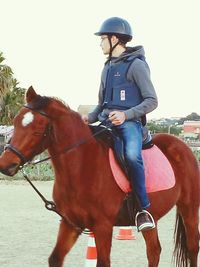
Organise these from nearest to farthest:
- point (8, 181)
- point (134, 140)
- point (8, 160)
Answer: point (8, 160), point (134, 140), point (8, 181)

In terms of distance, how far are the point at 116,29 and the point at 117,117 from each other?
0.83 meters

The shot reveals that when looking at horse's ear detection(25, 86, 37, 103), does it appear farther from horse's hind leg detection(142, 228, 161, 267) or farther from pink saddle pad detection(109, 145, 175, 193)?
horse's hind leg detection(142, 228, 161, 267)

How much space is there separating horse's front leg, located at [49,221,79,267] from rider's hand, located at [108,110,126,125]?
98 cm

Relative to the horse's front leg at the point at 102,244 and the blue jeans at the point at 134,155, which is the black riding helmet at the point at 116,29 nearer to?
the blue jeans at the point at 134,155

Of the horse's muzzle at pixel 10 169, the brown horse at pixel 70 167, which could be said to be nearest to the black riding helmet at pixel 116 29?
the brown horse at pixel 70 167

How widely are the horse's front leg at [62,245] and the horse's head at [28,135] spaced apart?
2.51 ft

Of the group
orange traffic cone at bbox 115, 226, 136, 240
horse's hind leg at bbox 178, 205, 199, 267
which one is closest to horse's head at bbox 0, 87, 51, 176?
horse's hind leg at bbox 178, 205, 199, 267

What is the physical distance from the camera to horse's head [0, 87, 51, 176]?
15.1ft

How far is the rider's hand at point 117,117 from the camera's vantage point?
16.9 feet

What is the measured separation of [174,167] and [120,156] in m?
1.08

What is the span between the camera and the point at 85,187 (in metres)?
4.94

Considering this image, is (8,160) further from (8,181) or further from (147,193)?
(8,181)

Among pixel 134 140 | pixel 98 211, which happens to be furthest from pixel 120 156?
pixel 98 211

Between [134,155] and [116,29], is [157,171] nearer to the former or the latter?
[134,155]
